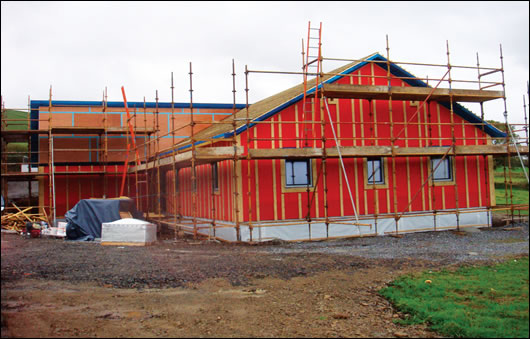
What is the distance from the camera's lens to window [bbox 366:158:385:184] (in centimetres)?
1781

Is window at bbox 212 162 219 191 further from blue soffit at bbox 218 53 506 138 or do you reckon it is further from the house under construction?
blue soffit at bbox 218 53 506 138

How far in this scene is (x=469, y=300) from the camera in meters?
7.80

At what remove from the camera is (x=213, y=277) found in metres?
9.82

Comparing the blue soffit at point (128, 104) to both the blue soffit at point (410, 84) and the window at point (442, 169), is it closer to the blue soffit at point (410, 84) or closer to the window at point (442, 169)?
the blue soffit at point (410, 84)

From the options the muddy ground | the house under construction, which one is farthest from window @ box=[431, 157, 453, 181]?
the muddy ground

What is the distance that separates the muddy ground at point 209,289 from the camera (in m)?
6.66

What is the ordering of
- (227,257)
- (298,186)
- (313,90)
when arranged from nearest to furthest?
(227,257), (298,186), (313,90)

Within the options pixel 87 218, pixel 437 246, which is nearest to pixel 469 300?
pixel 437 246

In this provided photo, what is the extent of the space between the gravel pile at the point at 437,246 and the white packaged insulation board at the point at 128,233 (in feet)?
13.3

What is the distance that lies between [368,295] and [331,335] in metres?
2.28

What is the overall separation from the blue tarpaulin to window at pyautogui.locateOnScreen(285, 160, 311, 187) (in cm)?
664

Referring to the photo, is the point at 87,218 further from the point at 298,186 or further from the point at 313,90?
the point at 313,90

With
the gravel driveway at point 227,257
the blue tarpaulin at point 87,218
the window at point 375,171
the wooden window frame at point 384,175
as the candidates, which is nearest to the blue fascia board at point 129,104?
the blue tarpaulin at point 87,218

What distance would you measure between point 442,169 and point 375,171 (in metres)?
3.01
